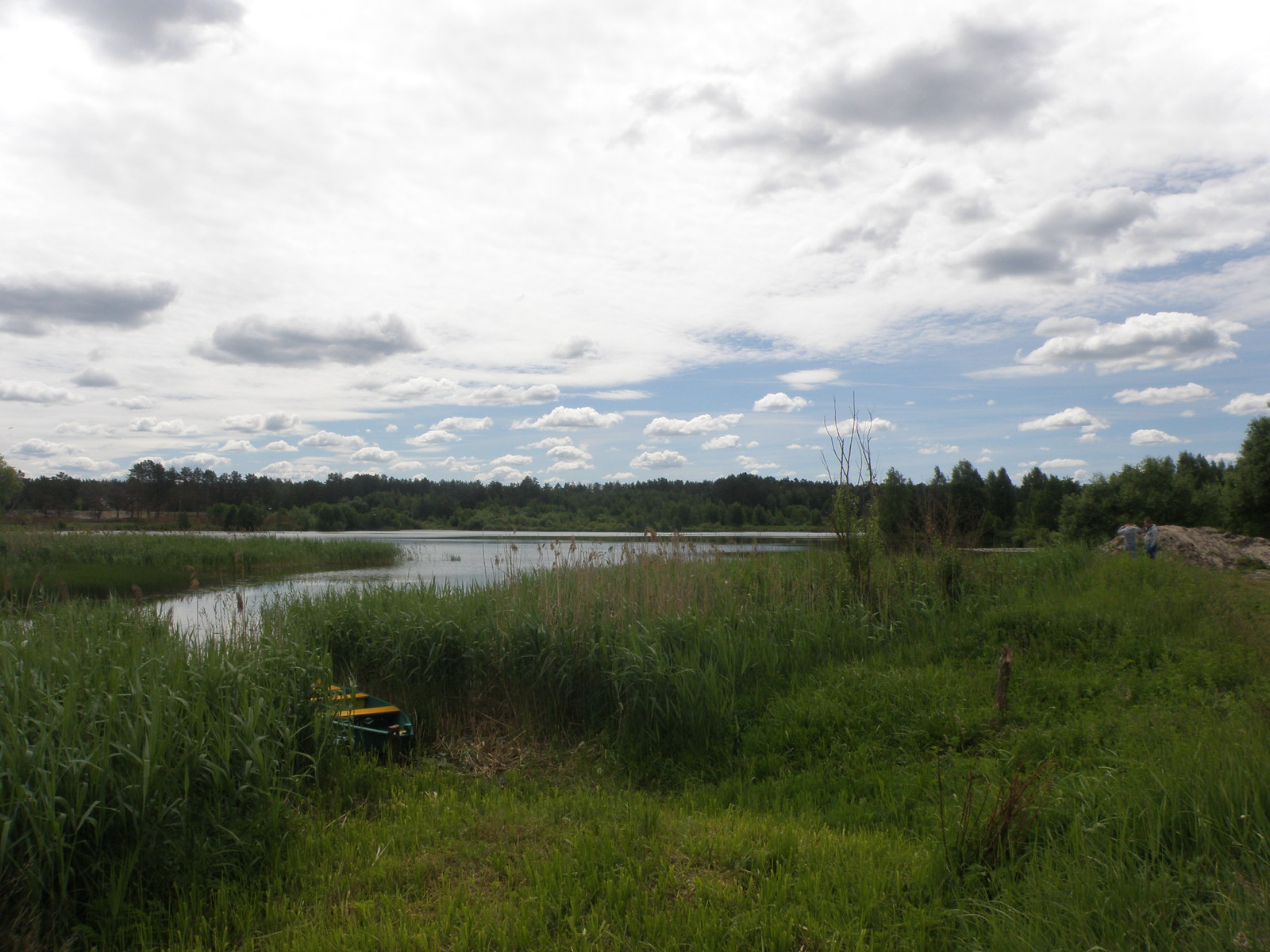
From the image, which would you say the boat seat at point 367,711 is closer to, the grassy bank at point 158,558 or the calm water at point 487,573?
the calm water at point 487,573

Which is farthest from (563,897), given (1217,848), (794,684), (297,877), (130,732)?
(794,684)

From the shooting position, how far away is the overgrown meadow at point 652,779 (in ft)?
11.4

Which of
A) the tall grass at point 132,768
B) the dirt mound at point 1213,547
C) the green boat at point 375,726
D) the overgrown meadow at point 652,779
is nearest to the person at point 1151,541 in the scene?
the dirt mound at point 1213,547

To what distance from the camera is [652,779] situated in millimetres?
6664

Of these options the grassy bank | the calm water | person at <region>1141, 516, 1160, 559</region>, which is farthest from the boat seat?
person at <region>1141, 516, 1160, 559</region>

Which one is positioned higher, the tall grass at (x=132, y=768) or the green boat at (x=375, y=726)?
the tall grass at (x=132, y=768)

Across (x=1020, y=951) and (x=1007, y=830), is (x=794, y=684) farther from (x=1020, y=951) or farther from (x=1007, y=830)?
(x=1020, y=951)

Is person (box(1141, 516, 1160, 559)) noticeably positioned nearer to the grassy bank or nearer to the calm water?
the calm water

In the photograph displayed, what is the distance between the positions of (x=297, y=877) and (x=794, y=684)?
17.4 feet

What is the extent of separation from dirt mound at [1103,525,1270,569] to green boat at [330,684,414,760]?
17.6 m

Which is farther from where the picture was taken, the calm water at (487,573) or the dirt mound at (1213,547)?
the dirt mound at (1213,547)

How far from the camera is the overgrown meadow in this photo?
349 centimetres

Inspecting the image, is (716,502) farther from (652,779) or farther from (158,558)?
(652,779)

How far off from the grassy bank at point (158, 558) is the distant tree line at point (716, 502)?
770cm
